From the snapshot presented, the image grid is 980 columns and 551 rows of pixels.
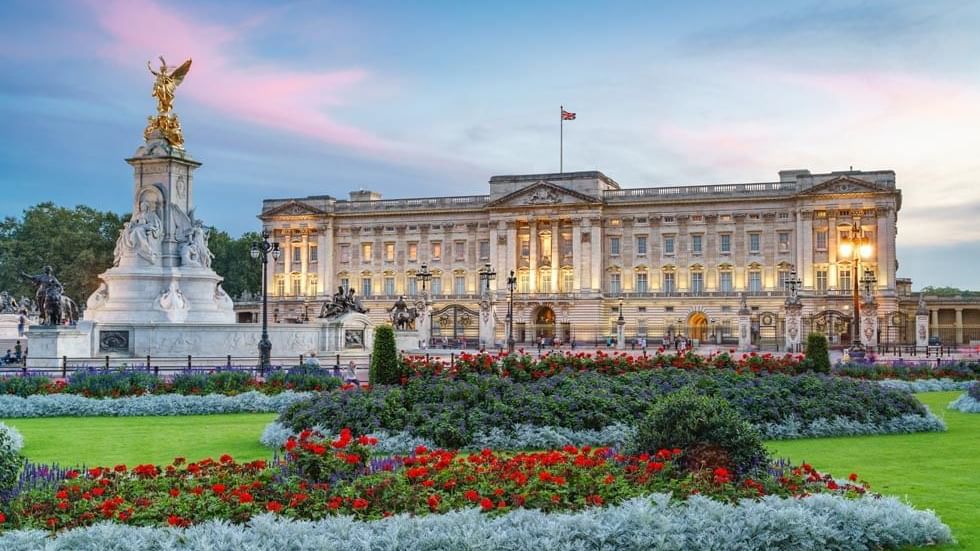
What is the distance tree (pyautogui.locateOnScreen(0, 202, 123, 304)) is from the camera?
8288 centimetres

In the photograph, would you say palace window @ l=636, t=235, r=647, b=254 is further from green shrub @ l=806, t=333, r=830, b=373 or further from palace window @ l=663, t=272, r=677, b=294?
green shrub @ l=806, t=333, r=830, b=373

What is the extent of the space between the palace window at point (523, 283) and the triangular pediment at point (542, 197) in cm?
634

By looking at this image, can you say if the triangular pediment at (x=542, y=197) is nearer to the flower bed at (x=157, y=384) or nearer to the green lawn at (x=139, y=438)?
the flower bed at (x=157, y=384)

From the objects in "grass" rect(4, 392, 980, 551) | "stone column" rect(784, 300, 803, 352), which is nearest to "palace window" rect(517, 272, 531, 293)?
"stone column" rect(784, 300, 803, 352)

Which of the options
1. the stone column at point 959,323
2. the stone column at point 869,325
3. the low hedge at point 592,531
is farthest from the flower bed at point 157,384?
the stone column at point 959,323

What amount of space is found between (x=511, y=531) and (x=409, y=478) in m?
1.64

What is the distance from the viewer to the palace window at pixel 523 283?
294ft

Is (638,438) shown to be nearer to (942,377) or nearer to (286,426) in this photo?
(286,426)

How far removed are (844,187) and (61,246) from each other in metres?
64.7

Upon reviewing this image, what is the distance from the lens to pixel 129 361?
3200 cm

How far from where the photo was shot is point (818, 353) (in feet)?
77.8

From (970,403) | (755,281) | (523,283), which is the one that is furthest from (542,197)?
(970,403)

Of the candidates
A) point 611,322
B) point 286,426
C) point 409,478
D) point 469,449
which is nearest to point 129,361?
point 286,426

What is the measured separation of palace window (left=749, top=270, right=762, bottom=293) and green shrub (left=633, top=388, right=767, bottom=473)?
76279mm
